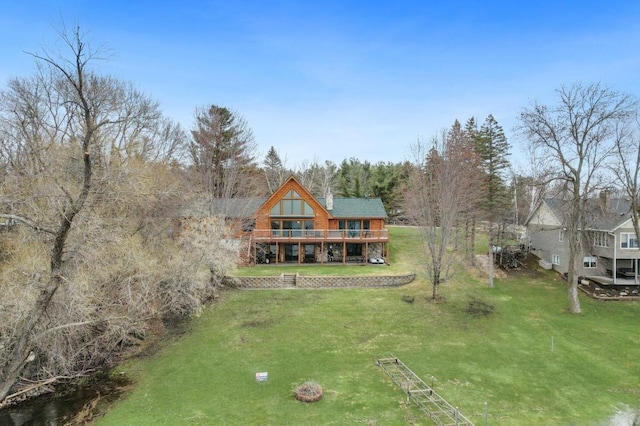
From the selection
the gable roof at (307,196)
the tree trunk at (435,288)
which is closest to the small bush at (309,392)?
the tree trunk at (435,288)

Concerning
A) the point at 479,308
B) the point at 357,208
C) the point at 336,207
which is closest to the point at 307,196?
the point at 336,207

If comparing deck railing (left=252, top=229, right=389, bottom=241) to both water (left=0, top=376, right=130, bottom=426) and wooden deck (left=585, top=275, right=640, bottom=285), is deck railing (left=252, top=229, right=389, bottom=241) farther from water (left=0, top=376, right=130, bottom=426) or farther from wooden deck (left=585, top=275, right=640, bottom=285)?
water (left=0, top=376, right=130, bottom=426)

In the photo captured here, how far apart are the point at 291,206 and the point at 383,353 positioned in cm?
1879

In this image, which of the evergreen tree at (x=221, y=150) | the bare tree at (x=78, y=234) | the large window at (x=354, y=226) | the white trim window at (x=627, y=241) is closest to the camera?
the bare tree at (x=78, y=234)

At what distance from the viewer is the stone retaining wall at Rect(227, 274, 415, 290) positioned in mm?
26609

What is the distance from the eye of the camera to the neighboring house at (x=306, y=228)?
32.5m

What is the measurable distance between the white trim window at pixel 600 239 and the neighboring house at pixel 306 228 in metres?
15.8

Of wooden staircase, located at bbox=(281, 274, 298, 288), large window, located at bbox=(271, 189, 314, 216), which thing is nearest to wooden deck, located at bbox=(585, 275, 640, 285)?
wooden staircase, located at bbox=(281, 274, 298, 288)

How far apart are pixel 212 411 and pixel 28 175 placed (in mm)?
13612

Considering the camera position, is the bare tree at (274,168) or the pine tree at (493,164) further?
the bare tree at (274,168)

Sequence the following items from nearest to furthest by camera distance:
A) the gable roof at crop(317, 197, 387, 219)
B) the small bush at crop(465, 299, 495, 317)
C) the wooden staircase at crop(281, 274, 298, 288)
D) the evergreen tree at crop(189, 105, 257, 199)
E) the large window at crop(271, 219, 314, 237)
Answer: the small bush at crop(465, 299, 495, 317)
the wooden staircase at crop(281, 274, 298, 288)
the evergreen tree at crop(189, 105, 257, 199)
the large window at crop(271, 219, 314, 237)
the gable roof at crop(317, 197, 387, 219)

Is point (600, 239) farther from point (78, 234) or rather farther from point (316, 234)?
point (78, 234)

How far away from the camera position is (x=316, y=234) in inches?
1296

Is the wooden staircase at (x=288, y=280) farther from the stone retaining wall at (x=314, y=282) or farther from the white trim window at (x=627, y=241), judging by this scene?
the white trim window at (x=627, y=241)
